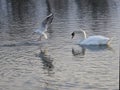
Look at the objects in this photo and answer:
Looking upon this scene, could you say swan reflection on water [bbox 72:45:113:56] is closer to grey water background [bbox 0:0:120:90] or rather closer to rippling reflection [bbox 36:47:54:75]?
grey water background [bbox 0:0:120:90]

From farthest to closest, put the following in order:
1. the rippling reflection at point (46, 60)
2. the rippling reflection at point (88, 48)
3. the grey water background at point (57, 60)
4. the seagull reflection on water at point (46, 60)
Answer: the rippling reflection at point (88, 48)
the seagull reflection on water at point (46, 60)
the rippling reflection at point (46, 60)
the grey water background at point (57, 60)

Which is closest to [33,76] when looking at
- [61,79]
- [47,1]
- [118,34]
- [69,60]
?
[61,79]

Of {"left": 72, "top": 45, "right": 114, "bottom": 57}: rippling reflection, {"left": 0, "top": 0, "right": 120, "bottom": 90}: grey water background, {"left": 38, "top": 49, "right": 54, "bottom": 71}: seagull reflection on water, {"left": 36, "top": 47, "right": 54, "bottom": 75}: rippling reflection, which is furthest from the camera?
{"left": 72, "top": 45, "right": 114, "bottom": 57}: rippling reflection

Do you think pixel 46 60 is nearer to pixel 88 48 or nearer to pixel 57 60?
pixel 57 60

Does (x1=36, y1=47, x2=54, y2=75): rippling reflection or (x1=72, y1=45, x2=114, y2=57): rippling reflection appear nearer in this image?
(x1=36, y1=47, x2=54, y2=75): rippling reflection

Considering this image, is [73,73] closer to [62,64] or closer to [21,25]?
[62,64]

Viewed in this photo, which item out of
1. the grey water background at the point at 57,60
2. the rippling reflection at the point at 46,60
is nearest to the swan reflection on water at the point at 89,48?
the grey water background at the point at 57,60

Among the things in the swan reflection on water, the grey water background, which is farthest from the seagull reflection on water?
the swan reflection on water

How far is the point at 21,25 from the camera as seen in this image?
30203mm

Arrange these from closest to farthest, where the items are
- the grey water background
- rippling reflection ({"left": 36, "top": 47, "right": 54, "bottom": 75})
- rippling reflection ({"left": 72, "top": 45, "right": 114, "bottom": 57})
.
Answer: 1. the grey water background
2. rippling reflection ({"left": 36, "top": 47, "right": 54, "bottom": 75})
3. rippling reflection ({"left": 72, "top": 45, "right": 114, "bottom": 57})

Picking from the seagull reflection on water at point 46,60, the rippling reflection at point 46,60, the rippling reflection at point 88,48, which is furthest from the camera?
the rippling reflection at point 88,48

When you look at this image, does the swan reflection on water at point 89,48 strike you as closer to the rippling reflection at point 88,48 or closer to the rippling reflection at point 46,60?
the rippling reflection at point 88,48

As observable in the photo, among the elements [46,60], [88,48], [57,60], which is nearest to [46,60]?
[46,60]

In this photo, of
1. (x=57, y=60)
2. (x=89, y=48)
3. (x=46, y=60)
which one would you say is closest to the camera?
(x=57, y=60)
